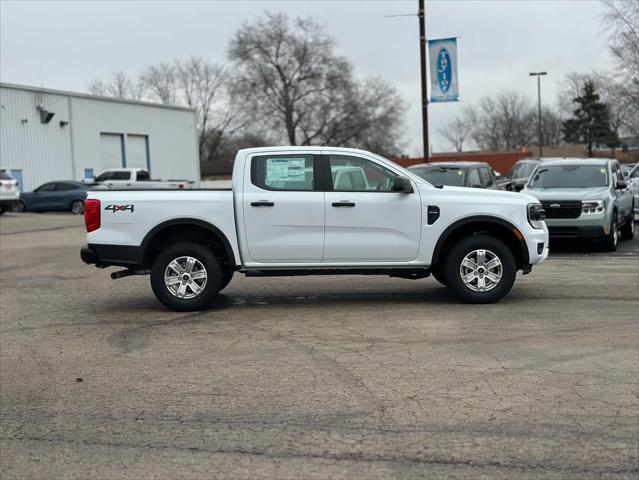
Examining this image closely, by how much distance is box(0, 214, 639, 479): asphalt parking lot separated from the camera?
474cm

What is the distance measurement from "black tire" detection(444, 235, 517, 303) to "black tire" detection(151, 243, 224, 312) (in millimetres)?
2777

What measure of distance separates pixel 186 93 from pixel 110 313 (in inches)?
3216

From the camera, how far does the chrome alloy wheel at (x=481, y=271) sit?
960 centimetres

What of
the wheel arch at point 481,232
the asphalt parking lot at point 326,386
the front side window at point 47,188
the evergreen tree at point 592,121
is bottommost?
the asphalt parking lot at point 326,386

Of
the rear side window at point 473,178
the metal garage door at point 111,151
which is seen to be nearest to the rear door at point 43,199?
the metal garage door at point 111,151

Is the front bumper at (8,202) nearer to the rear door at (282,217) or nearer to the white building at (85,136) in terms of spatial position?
the white building at (85,136)

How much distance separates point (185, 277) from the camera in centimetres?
954

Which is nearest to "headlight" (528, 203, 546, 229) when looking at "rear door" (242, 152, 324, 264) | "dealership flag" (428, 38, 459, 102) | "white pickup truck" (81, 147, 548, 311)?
"white pickup truck" (81, 147, 548, 311)

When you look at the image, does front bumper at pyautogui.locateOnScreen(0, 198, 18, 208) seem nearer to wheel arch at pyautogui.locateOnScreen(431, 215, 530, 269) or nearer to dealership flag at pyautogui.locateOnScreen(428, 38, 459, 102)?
dealership flag at pyautogui.locateOnScreen(428, 38, 459, 102)

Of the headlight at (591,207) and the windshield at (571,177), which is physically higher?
the windshield at (571,177)

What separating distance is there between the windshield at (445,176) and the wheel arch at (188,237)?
728 cm

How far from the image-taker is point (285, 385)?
6.33m

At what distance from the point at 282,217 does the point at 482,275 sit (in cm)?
249

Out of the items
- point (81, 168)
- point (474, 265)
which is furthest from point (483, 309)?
point (81, 168)
